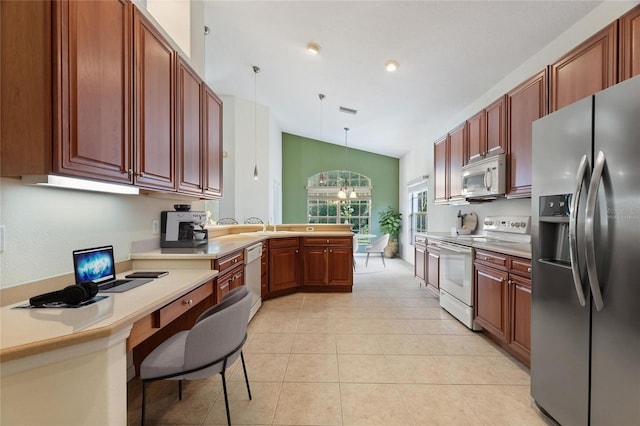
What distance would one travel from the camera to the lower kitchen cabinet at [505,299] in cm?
203

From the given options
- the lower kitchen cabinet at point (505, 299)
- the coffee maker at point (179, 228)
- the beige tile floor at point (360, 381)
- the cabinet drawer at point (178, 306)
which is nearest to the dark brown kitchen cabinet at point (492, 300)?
the lower kitchen cabinet at point (505, 299)

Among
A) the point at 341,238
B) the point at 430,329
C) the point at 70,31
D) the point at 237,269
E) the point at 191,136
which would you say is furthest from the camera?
the point at 341,238

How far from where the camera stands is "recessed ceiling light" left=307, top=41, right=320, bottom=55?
3275mm

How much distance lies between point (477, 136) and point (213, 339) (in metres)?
3.31

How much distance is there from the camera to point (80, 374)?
3.02 feet

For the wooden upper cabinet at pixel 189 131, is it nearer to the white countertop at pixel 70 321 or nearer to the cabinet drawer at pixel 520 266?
the white countertop at pixel 70 321

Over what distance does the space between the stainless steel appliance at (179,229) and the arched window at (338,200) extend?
5927mm

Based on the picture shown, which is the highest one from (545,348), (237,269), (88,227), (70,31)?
(70,31)

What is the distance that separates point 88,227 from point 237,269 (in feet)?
4.20

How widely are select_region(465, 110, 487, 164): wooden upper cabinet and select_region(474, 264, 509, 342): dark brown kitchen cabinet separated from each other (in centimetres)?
130

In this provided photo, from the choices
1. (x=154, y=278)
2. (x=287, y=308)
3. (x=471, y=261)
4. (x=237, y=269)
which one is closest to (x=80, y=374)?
(x=154, y=278)

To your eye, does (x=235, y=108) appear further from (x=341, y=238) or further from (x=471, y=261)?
(x=471, y=261)

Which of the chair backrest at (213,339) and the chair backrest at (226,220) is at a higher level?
the chair backrest at (226,220)

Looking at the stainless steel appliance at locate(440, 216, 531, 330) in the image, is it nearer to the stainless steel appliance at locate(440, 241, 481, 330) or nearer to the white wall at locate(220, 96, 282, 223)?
the stainless steel appliance at locate(440, 241, 481, 330)
